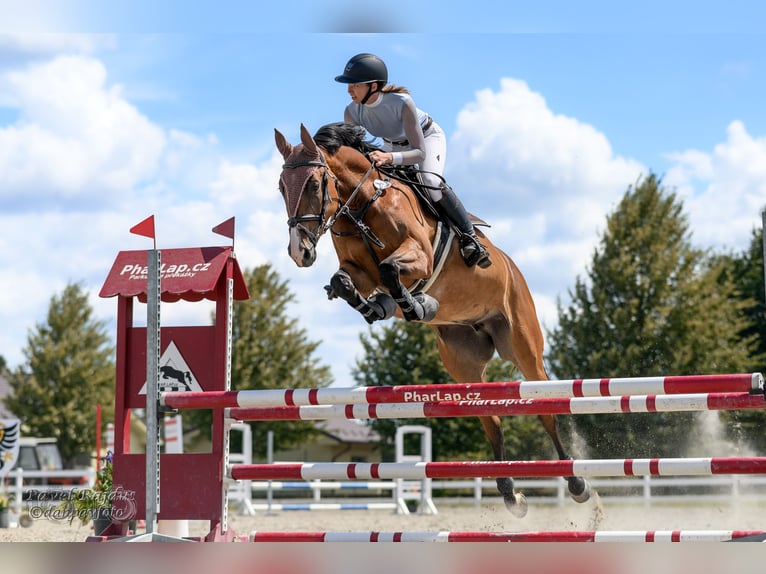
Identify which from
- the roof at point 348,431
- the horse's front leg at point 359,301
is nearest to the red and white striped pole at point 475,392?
the horse's front leg at point 359,301

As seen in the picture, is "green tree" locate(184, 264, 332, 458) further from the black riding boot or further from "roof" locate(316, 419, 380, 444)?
the black riding boot

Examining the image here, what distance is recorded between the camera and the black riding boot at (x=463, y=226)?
4984mm

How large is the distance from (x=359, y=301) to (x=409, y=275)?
11.0 inches

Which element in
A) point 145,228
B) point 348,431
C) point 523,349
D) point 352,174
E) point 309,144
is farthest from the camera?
point 348,431

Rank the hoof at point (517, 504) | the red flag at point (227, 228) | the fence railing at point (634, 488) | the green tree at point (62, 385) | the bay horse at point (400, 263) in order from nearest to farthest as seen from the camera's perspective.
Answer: the bay horse at point (400, 263) < the red flag at point (227, 228) < the hoof at point (517, 504) < the fence railing at point (634, 488) < the green tree at point (62, 385)

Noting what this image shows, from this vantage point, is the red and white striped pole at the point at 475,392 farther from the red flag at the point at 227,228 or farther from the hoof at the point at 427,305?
the red flag at the point at 227,228

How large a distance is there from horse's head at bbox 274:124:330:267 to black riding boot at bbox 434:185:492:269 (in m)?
0.94

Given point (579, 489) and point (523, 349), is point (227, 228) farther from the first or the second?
point (579, 489)

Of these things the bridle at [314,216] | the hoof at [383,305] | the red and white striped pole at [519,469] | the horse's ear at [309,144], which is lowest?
the red and white striped pole at [519,469]

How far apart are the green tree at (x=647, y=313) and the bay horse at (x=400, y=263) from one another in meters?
12.6

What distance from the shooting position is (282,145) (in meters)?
4.28

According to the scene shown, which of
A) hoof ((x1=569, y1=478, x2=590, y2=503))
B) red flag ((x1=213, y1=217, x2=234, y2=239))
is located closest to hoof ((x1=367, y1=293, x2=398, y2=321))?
red flag ((x1=213, y1=217, x2=234, y2=239))

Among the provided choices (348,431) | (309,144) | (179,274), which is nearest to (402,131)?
(309,144)

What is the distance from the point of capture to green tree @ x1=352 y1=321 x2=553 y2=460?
63.8 feet
